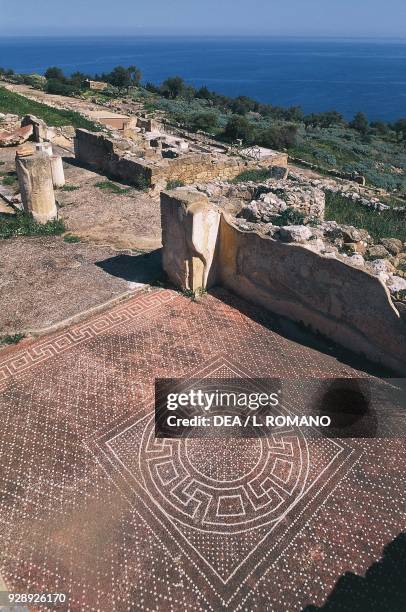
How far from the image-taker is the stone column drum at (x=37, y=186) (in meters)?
10.8

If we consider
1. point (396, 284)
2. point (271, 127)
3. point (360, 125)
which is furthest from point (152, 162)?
point (360, 125)

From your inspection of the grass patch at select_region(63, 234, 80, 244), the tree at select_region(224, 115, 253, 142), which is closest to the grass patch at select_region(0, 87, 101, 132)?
the tree at select_region(224, 115, 253, 142)

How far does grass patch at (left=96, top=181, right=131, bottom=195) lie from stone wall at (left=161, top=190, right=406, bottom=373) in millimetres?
6118

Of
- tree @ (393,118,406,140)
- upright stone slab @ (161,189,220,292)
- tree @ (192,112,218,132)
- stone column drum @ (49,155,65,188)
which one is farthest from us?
tree @ (393,118,406,140)

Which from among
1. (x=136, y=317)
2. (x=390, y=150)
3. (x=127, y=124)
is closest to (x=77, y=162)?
(x=127, y=124)

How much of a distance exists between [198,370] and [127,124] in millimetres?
20217

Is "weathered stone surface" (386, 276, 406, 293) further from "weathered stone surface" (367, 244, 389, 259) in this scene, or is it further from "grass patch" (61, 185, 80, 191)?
"grass patch" (61, 185, 80, 191)

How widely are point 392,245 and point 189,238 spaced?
5.03 meters

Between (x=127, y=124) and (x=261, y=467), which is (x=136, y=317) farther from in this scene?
(x=127, y=124)

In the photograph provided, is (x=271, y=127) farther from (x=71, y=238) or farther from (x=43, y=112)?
(x=71, y=238)

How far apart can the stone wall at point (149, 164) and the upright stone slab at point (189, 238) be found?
6.23m

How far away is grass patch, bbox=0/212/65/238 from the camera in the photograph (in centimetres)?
1109

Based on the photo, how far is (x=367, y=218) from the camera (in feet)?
39.9

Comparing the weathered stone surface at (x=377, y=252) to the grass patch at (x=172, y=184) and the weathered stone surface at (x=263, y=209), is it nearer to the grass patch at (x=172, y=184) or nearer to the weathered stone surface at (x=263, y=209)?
the weathered stone surface at (x=263, y=209)
